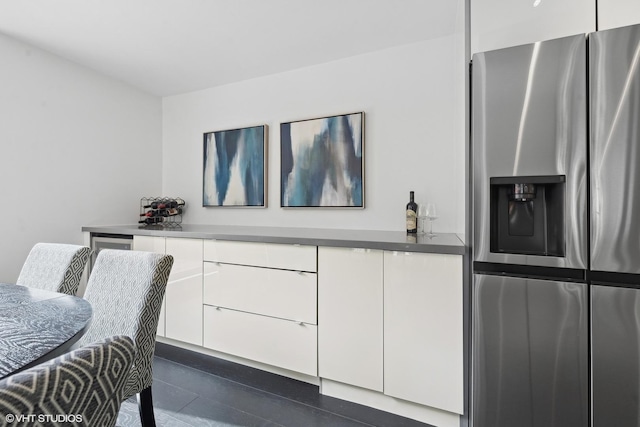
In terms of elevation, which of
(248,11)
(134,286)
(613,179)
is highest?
(248,11)

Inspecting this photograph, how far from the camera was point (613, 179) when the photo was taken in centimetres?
119

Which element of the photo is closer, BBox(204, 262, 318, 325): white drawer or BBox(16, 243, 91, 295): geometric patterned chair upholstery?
BBox(16, 243, 91, 295): geometric patterned chair upholstery

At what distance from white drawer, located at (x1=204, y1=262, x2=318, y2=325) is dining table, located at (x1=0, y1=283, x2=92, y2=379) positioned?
A: 1.05 m

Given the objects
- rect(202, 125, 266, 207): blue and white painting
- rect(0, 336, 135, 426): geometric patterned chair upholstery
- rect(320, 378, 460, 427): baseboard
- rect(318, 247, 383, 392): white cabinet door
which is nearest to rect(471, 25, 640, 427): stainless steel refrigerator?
rect(320, 378, 460, 427): baseboard

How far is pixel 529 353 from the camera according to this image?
131 cm

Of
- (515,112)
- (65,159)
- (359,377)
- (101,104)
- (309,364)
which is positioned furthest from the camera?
(101,104)

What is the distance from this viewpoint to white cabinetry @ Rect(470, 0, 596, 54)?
127 centimetres

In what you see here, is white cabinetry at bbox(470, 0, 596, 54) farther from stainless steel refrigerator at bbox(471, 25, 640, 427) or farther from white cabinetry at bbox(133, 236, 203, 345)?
white cabinetry at bbox(133, 236, 203, 345)

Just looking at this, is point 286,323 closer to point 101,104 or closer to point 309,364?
point 309,364

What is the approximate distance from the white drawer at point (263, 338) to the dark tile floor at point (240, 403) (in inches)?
5.7

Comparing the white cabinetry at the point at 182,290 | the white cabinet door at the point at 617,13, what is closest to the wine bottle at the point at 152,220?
the white cabinetry at the point at 182,290

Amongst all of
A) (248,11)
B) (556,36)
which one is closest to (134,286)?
(248,11)

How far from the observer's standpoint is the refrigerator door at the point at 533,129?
1.24 m

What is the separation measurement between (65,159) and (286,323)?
2.32 meters
